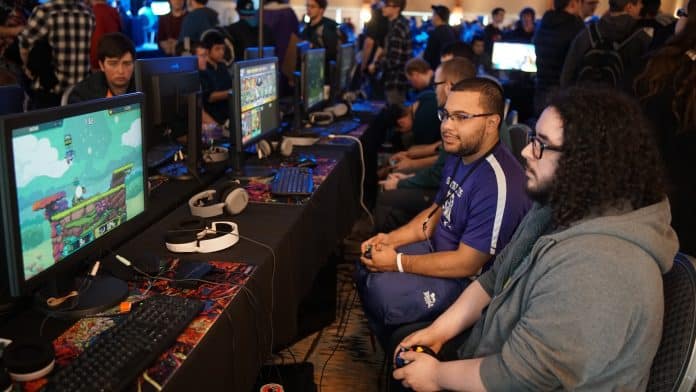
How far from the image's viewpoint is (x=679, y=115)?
2395mm

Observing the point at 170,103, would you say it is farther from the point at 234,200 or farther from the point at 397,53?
the point at 397,53

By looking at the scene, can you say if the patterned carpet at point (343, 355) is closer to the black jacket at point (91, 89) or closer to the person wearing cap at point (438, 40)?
the black jacket at point (91, 89)

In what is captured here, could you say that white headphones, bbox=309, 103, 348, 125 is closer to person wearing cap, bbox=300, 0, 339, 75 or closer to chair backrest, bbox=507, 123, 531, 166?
person wearing cap, bbox=300, 0, 339, 75

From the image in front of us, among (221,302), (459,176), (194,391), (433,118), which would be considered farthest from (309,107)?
(194,391)

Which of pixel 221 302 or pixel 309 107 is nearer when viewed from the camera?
pixel 221 302

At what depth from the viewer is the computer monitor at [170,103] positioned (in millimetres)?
2605

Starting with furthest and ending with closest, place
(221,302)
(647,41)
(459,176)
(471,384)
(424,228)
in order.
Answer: (647,41), (424,228), (459,176), (221,302), (471,384)

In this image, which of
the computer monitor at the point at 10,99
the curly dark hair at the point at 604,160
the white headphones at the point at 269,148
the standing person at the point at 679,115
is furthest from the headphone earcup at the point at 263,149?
the curly dark hair at the point at 604,160

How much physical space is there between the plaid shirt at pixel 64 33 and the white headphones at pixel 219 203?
A: 2597mm

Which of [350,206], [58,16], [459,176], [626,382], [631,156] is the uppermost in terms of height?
[58,16]

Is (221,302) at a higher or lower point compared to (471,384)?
higher

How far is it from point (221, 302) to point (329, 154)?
1.96 metres

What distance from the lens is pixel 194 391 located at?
1356mm

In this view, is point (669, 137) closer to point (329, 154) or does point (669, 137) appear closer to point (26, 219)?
point (329, 154)
